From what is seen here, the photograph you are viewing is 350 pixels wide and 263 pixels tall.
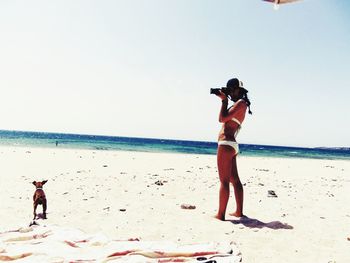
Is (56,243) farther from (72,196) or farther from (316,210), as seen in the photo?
(316,210)

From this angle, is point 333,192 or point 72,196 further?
point 333,192

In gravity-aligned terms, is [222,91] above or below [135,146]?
above

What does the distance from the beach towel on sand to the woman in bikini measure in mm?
1931

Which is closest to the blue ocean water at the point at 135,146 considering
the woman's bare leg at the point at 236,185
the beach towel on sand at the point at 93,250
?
the woman's bare leg at the point at 236,185

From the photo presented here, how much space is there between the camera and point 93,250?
14.1ft

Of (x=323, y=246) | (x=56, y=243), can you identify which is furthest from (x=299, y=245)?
(x=56, y=243)

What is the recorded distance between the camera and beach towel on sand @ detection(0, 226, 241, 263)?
398 centimetres

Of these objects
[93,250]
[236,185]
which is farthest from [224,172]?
[93,250]

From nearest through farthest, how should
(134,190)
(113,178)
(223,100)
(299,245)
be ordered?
1. (299,245)
2. (223,100)
3. (134,190)
4. (113,178)

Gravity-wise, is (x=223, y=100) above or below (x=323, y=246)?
above

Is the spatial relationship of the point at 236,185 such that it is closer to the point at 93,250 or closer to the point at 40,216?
the point at 93,250

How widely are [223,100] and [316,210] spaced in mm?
3613

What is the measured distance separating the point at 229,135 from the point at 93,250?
3.40 m

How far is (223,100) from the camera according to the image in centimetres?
659
